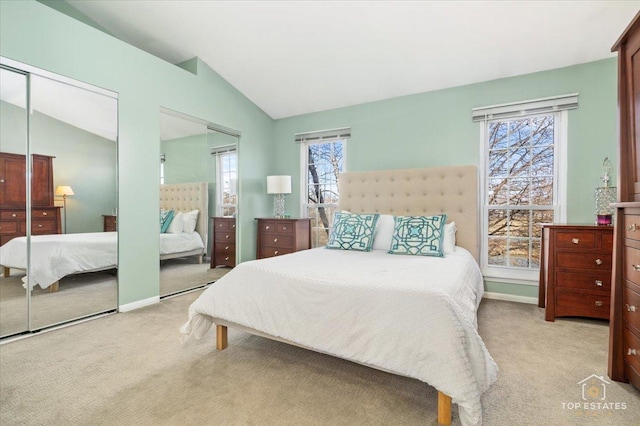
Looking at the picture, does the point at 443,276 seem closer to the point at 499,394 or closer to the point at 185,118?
the point at 499,394

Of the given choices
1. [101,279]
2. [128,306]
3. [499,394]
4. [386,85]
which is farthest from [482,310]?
[101,279]

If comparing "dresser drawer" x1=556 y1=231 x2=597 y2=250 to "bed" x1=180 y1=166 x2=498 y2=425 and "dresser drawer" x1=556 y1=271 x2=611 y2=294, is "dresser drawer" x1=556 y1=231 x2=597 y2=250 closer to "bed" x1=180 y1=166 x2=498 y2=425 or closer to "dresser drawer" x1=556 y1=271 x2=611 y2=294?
"dresser drawer" x1=556 y1=271 x2=611 y2=294

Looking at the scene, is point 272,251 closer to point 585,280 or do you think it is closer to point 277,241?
point 277,241

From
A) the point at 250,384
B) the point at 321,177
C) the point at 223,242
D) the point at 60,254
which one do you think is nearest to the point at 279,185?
the point at 321,177

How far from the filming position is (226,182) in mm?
4137

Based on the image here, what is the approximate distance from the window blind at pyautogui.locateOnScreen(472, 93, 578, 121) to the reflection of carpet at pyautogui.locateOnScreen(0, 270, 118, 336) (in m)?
4.22

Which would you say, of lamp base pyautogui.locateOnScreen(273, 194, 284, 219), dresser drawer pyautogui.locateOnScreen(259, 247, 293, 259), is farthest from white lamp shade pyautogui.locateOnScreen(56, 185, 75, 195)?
lamp base pyautogui.locateOnScreen(273, 194, 284, 219)

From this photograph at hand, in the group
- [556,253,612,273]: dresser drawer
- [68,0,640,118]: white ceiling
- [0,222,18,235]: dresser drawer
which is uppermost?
[68,0,640,118]: white ceiling

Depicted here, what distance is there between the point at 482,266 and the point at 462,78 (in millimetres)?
2128

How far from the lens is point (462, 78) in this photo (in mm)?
3393

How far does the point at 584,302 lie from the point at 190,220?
4.07m

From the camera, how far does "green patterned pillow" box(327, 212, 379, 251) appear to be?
10.2ft

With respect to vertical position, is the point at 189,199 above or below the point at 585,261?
above

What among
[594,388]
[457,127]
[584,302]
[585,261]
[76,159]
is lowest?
[594,388]
